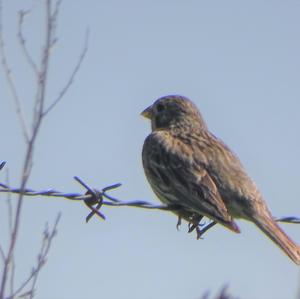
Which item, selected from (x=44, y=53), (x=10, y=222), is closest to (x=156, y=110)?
(x=44, y=53)

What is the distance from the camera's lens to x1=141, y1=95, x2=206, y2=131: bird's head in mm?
10188

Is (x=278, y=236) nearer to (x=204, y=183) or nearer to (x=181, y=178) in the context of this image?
(x=204, y=183)

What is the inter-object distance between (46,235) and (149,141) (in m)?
3.95

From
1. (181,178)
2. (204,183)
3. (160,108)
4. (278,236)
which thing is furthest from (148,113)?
(278,236)

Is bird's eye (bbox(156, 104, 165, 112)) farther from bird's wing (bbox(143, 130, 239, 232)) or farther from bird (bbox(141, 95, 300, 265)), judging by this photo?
bird's wing (bbox(143, 130, 239, 232))

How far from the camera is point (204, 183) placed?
827 centimetres

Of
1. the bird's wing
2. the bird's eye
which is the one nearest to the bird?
the bird's wing

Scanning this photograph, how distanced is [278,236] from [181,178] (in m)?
1.07

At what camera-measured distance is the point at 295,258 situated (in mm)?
7488

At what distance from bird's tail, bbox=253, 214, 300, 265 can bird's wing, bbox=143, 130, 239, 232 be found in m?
0.25

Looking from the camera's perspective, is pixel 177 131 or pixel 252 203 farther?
pixel 177 131

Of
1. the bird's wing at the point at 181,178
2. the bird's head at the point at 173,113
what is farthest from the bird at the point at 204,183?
the bird's head at the point at 173,113

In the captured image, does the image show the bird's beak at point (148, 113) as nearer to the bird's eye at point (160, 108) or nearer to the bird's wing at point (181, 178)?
the bird's eye at point (160, 108)

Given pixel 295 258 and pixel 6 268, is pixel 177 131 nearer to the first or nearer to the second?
pixel 295 258
